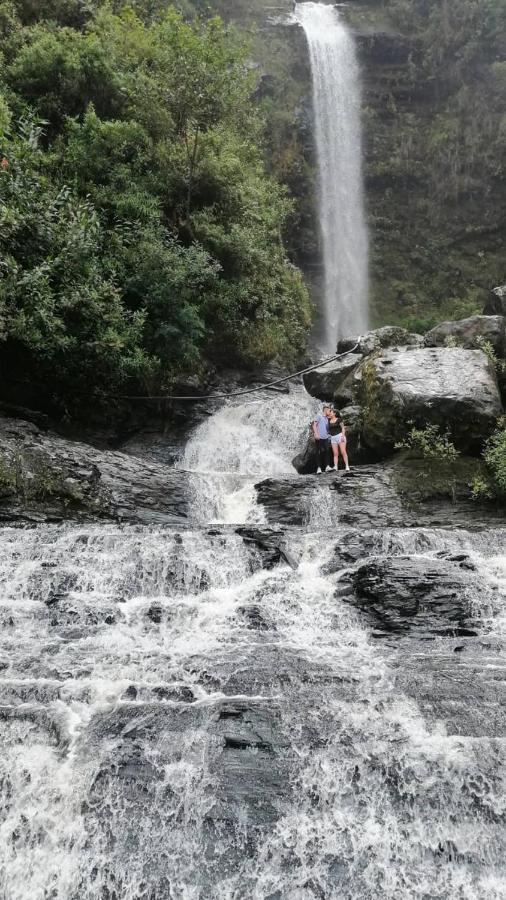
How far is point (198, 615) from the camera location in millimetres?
6922

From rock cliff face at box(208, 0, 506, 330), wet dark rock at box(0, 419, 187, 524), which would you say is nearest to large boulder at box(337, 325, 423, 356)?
Answer: wet dark rock at box(0, 419, 187, 524)

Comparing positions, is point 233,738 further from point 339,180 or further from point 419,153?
point 419,153

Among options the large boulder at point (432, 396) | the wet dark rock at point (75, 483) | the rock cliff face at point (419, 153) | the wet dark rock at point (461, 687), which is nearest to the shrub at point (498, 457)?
the large boulder at point (432, 396)

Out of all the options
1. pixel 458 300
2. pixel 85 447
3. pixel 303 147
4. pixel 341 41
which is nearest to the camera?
pixel 85 447

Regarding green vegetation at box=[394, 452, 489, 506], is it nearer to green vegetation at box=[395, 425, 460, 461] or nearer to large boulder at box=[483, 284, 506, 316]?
green vegetation at box=[395, 425, 460, 461]

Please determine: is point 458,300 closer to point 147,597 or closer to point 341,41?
point 341,41

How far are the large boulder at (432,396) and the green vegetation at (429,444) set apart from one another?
16 cm

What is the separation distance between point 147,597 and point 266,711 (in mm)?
2697

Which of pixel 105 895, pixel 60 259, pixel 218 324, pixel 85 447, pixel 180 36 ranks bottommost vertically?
pixel 105 895

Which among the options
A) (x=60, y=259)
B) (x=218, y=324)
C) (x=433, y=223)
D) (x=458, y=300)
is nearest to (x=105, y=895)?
(x=60, y=259)

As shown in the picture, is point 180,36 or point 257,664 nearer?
point 257,664

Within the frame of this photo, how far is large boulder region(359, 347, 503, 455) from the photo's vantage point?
11329 millimetres

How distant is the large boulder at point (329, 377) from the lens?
1568 cm

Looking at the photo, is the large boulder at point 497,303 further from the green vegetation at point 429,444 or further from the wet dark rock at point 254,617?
the wet dark rock at point 254,617
